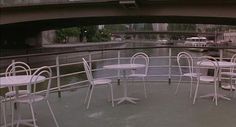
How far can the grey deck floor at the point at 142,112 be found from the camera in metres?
5.46

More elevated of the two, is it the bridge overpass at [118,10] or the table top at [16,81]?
the bridge overpass at [118,10]

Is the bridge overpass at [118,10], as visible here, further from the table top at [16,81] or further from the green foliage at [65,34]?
the green foliage at [65,34]

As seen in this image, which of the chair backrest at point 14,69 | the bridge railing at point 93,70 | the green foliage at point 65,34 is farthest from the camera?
the green foliage at point 65,34

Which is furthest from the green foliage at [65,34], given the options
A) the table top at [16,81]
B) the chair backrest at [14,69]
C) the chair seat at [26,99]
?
the chair seat at [26,99]

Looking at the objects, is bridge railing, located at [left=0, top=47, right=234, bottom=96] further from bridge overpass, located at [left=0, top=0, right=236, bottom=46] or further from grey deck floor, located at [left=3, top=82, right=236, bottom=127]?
bridge overpass, located at [left=0, top=0, right=236, bottom=46]

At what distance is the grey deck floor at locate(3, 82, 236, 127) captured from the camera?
215 inches

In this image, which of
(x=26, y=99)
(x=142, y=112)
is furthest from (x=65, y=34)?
(x=26, y=99)

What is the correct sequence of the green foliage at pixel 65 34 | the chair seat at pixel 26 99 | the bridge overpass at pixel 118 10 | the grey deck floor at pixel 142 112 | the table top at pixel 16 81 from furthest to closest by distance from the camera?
1. the green foliage at pixel 65 34
2. the bridge overpass at pixel 118 10
3. the grey deck floor at pixel 142 112
4. the chair seat at pixel 26 99
5. the table top at pixel 16 81

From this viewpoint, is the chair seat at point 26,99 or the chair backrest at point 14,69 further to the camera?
the chair backrest at point 14,69

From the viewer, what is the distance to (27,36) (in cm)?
4753

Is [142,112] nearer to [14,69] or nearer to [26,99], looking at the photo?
[26,99]

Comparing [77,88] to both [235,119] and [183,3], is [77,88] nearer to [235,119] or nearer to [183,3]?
[235,119]

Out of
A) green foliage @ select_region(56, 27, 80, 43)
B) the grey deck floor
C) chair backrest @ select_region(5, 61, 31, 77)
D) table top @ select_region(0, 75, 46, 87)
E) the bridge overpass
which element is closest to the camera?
table top @ select_region(0, 75, 46, 87)

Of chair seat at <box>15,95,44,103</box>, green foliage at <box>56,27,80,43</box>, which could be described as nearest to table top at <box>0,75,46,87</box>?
chair seat at <box>15,95,44,103</box>
